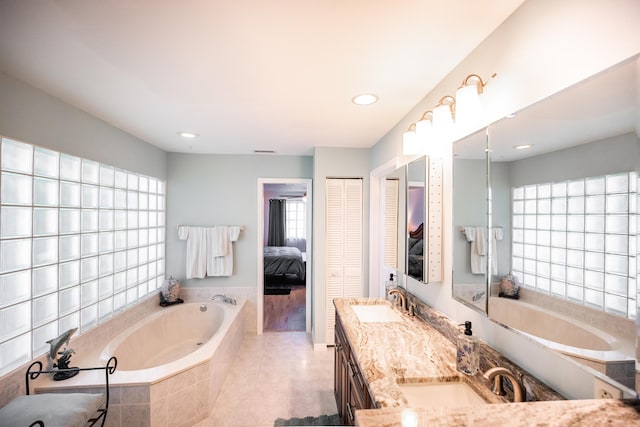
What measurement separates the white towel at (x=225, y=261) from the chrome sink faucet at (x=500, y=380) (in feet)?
10.2

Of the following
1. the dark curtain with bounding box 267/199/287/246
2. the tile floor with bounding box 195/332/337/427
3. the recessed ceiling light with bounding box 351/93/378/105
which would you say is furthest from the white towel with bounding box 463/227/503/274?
the dark curtain with bounding box 267/199/287/246

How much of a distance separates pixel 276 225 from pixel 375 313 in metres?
6.47

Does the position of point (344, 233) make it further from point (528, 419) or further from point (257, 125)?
point (528, 419)

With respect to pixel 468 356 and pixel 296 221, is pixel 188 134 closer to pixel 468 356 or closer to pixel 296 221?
pixel 468 356

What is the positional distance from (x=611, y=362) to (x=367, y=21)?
1395mm

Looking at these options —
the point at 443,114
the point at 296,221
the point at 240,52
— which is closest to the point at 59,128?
the point at 240,52

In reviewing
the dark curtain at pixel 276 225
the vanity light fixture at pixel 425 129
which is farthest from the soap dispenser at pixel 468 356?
the dark curtain at pixel 276 225

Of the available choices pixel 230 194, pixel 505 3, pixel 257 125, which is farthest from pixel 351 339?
pixel 230 194

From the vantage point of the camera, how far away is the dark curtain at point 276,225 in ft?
Result: 27.5

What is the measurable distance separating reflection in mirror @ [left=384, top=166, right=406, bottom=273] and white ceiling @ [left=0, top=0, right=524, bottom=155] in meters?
0.56

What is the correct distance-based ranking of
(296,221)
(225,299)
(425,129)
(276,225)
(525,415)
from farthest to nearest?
(296,221) → (276,225) → (225,299) → (425,129) → (525,415)

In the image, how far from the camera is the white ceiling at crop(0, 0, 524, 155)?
1.08 meters

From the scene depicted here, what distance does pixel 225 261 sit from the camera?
3.61 meters

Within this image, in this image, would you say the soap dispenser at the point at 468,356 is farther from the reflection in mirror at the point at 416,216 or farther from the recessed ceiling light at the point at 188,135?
the recessed ceiling light at the point at 188,135
